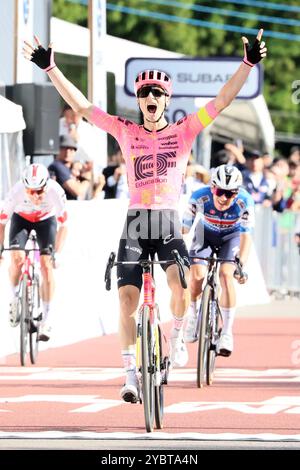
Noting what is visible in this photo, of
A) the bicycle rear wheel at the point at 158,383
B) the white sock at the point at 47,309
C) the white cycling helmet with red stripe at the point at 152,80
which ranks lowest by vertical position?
the white sock at the point at 47,309

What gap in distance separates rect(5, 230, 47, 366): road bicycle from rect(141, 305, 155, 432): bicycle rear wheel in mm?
5258

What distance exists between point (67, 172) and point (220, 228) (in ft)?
21.1

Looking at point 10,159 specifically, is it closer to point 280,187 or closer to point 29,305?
point 29,305

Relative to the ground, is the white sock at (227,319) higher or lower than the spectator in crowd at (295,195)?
higher

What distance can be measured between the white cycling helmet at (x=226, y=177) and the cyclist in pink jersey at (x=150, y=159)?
10.4ft

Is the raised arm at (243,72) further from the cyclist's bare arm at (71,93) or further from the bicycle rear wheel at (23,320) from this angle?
the bicycle rear wheel at (23,320)

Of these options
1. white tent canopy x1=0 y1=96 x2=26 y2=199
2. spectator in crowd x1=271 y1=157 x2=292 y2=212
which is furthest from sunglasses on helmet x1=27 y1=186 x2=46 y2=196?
spectator in crowd x1=271 y1=157 x2=292 y2=212

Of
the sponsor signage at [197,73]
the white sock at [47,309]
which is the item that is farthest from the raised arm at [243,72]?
the sponsor signage at [197,73]

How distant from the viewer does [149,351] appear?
11969 millimetres

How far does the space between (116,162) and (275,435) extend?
49.1ft

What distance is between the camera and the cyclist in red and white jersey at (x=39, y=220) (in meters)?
17.7

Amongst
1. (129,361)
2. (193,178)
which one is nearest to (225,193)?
(129,361)

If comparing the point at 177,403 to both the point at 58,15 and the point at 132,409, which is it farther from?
the point at 58,15

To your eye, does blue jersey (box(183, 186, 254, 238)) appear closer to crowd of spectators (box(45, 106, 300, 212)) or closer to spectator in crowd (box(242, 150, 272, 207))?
crowd of spectators (box(45, 106, 300, 212))
